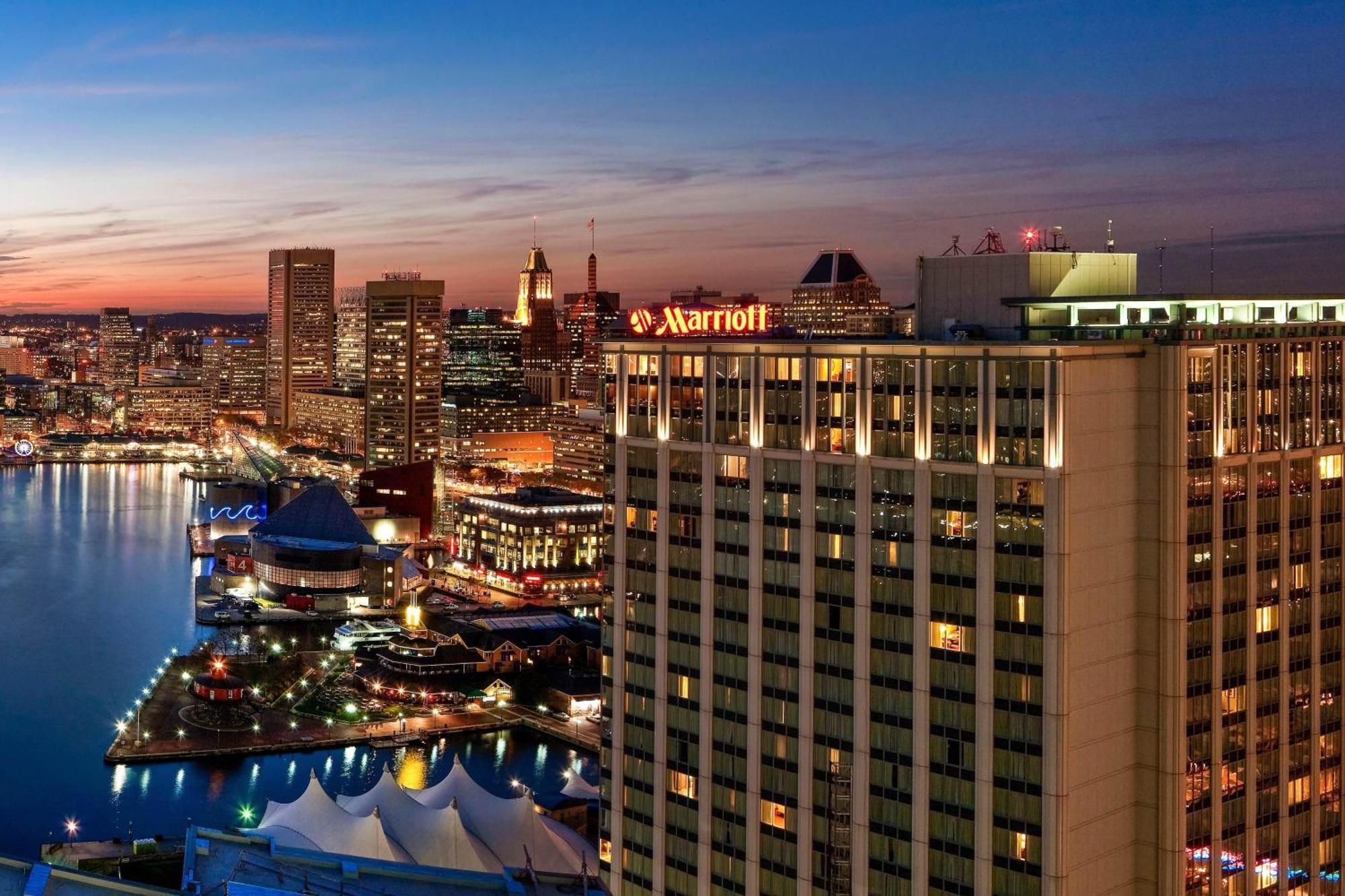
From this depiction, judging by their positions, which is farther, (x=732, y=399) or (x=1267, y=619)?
(x=732, y=399)

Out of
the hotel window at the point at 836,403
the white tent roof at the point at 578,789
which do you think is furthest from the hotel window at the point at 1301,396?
the white tent roof at the point at 578,789

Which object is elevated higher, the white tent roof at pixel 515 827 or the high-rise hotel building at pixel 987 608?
the high-rise hotel building at pixel 987 608

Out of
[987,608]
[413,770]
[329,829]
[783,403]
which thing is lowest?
[413,770]

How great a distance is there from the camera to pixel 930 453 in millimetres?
29453

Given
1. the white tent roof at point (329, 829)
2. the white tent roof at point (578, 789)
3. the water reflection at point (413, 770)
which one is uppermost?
the white tent roof at point (329, 829)

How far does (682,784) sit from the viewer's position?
108ft

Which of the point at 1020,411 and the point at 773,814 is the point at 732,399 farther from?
the point at 773,814

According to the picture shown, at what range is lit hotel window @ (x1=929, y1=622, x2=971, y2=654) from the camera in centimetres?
2886

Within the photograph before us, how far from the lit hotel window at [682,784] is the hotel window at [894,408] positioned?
8.24 meters

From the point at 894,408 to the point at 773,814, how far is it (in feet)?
28.2

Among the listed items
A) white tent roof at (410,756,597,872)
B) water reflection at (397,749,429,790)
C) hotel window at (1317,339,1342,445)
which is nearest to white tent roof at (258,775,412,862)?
white tent roof at (410,756,597,872)

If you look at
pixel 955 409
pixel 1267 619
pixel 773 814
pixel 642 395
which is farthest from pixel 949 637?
pixel 642 395

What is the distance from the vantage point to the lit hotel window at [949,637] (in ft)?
94.7

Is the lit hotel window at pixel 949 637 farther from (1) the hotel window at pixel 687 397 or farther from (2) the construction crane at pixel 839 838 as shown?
(1) the hotel window at pixel 687 397
